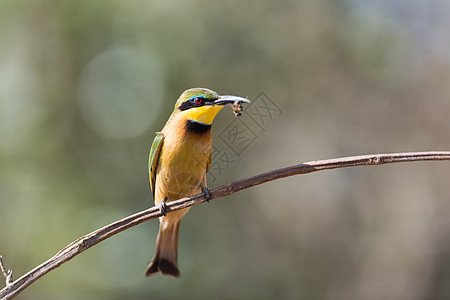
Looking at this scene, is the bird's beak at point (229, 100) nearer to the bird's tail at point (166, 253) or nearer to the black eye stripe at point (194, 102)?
the black eye stripe at point (194, 102)

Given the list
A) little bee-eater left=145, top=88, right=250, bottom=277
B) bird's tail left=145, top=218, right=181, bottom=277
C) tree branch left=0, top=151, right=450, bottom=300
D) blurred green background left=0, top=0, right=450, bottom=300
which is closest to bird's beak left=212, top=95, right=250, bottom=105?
little bee-eater left=145, top=88, right=250, bottom=277

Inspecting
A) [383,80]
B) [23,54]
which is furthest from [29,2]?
[383,80]

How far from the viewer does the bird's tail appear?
2.74 m

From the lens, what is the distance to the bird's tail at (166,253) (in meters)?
2.74

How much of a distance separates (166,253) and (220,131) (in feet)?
8.77

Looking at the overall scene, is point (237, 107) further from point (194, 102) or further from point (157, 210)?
point (157, 210)

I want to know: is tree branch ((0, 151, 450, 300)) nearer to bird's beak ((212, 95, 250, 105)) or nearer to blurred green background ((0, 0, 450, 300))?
bird's beak ((212, 95, 250, 105))

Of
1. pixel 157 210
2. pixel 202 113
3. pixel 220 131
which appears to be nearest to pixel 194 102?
pixel 202 113

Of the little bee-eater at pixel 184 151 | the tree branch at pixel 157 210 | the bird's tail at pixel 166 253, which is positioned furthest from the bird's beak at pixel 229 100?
the bird's tail at pixel 166 253

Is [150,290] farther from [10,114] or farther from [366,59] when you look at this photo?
[366,59]

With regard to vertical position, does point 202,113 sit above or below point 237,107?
above

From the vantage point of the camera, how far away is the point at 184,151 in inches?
100

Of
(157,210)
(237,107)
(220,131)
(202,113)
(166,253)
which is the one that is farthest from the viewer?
(220,131)

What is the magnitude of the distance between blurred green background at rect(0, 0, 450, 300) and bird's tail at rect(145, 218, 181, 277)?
6.61 feet
